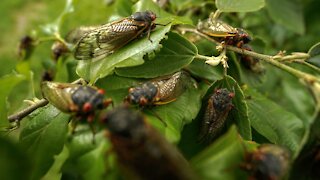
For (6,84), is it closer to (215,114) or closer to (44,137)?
(44,137)

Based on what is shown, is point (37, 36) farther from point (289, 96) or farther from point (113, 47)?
point (289, 96)

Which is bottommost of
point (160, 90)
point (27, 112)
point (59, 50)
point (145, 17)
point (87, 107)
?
point (59, 50)

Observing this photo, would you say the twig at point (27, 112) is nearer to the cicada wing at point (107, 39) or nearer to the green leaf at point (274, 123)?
the cicada wing at point (107, 39)

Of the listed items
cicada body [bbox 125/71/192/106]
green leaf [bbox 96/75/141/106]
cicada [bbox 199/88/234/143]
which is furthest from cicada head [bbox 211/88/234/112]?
green leaf [bbox 96/75/141/106]

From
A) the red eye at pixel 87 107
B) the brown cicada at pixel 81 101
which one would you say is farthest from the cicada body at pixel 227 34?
the red eye at pixel 87 107

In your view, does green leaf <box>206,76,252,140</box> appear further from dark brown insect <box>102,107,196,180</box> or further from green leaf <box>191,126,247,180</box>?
dark brown insect <box>102,107,196,180</box>

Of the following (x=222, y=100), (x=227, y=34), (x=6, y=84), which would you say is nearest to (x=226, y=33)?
(x=227, y=34)

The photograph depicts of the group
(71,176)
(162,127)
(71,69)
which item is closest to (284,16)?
(71,69)
